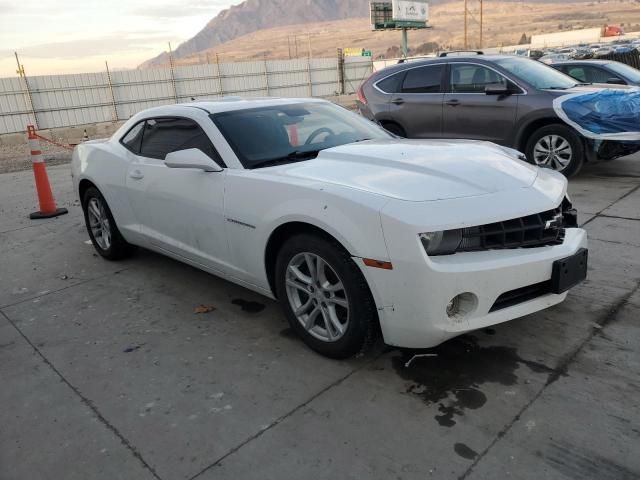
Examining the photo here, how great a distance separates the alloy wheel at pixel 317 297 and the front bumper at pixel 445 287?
30 centimetres

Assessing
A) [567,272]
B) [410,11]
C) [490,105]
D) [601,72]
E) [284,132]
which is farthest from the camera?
[410,11]

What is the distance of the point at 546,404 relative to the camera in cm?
264

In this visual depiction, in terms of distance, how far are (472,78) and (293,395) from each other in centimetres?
616

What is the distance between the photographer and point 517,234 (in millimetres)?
2840

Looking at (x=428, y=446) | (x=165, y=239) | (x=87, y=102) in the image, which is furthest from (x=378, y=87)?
(x=87, y=102)

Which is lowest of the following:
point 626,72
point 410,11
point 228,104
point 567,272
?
point 567,272

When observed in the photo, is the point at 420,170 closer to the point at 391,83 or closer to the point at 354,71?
the point at 391,83

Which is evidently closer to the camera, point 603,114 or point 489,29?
point 603,114

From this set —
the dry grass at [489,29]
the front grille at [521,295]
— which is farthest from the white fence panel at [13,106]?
the dry grass at [489,29]

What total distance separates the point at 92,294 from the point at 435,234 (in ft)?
10.1

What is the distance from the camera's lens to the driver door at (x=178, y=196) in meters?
3.69

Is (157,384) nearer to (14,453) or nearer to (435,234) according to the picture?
(14,453)

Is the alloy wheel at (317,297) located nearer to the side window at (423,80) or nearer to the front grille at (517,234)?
the front grille at (517,234)

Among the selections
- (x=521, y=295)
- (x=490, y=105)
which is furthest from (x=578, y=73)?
(x=521, y=295)
